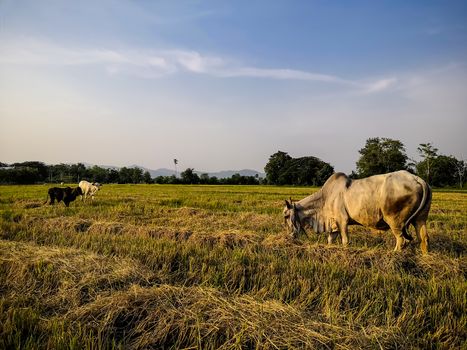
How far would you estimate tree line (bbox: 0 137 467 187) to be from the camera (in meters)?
70.9

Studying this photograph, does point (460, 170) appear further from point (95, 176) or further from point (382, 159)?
point (95, 176)

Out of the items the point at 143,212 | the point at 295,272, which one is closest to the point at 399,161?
the point at 143,212

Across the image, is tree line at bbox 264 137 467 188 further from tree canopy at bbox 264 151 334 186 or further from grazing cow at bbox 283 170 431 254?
grazing cow at bbox 283 170 431 254

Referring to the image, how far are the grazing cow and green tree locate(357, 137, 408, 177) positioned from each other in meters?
66.1

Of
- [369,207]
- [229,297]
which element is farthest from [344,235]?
[229,297]

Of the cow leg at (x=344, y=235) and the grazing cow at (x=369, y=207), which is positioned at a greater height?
the grazing cow at (x=369, y=207)

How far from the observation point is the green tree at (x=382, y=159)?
229 ft

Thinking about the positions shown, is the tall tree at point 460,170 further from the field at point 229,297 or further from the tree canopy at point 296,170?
the field at point 229,297

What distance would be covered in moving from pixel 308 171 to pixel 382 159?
58.4 ft

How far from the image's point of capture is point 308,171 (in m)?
82.2

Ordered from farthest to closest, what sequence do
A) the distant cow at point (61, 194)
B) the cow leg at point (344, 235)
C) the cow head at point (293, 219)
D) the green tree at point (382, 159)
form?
the green tree at point (382, 159) → the distant cow at point (61, 194) → the cow head at point (293, 219) → the cow leg at point (344, 235)

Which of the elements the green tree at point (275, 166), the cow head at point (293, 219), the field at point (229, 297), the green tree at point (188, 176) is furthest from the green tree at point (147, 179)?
the field at point (229, 297)

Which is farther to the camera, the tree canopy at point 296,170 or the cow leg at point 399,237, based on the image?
the tree canopy at point 296,170

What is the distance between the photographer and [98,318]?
382 cm
